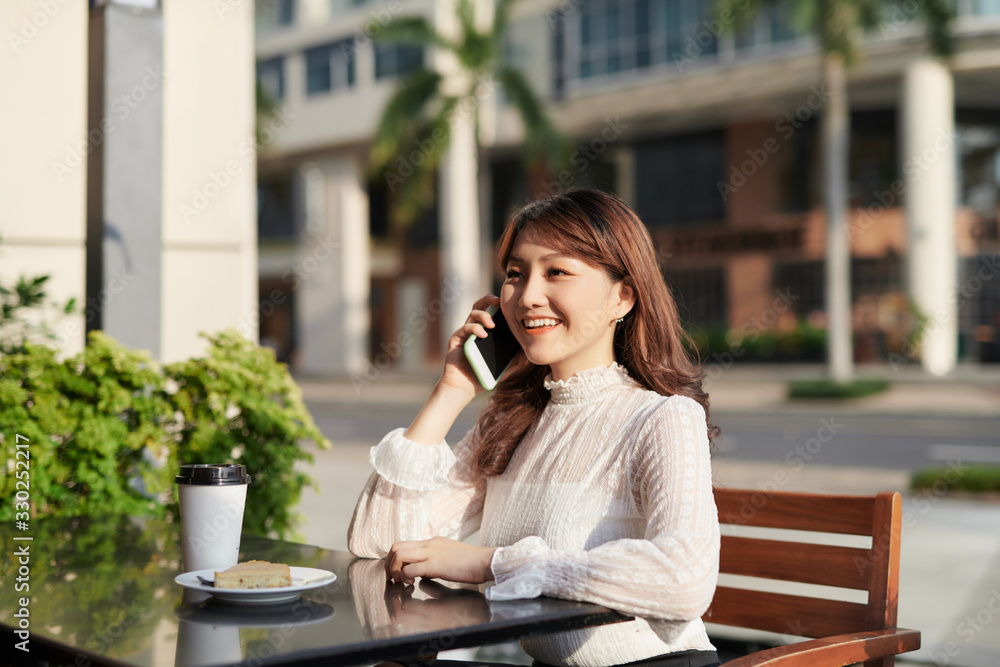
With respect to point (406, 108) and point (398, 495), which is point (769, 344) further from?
point (398, 495)

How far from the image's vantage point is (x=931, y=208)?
80.0 feet

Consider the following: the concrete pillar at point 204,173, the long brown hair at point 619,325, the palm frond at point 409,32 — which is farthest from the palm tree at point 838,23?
the long brown hair at point 619,325

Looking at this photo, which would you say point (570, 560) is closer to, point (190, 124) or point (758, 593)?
point (758, 593)

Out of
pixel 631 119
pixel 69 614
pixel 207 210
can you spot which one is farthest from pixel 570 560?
pixel 631 119

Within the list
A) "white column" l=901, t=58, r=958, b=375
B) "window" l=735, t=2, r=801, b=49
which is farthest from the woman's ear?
"window" l=735, t=2, r=801, b=49

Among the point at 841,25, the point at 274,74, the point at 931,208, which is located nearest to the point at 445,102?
the point at 841,25

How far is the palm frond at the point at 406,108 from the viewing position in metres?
22.7

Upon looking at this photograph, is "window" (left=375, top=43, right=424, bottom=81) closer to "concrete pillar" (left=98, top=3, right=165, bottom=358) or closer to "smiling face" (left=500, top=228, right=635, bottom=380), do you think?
"concrete pillar" (left=98, top=3, right=165, bottom=358)

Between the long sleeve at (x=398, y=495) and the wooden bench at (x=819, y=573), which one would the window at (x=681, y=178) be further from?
the long sleeve at (x=398, y=495)

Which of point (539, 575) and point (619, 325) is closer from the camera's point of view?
point (539, 575)

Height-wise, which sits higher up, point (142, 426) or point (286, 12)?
point (286, 12)

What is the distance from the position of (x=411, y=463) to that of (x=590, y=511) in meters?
0.44

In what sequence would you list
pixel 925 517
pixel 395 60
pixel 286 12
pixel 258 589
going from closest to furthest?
pixel 258 589 → pixel 925 517 → pixel 395 60 → pixel 286 12

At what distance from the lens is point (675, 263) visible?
30.2 metres
